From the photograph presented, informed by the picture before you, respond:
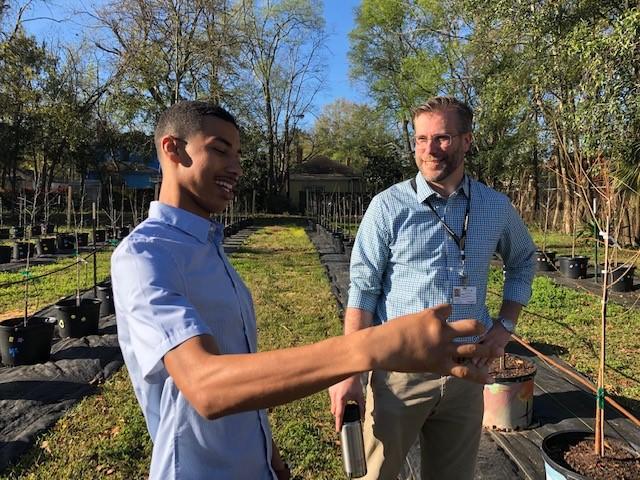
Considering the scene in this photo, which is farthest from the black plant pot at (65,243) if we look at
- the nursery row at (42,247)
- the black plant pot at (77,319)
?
the black plant pot at (77,319)

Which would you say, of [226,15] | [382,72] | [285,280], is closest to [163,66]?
[226,15]

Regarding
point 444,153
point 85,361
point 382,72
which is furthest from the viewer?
point 382,72

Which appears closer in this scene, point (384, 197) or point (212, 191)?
point (212, 191)

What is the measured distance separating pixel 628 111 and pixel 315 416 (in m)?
6.45

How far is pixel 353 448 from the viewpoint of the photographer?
1.57 metres

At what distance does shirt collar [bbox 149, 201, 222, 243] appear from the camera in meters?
1.05

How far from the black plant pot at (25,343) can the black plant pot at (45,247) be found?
8.38 meters

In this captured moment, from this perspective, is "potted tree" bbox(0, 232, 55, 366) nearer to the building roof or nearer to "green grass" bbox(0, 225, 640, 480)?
"green grass" bbox(0, 225, 640, 480)

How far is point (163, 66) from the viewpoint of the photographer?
11.8m

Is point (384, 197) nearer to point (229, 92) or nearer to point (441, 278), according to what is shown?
point (441, 278)

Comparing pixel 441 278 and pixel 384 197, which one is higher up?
pixel 384 197

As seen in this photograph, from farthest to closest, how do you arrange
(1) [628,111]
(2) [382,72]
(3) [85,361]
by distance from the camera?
(2) [382,72] → (1) [628,111] → (3) [85,361]

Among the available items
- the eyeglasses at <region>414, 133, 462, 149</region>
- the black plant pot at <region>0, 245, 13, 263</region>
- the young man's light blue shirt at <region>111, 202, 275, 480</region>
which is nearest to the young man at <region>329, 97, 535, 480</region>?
the eyeglasses at <region>414, 133, 462, 149</region>

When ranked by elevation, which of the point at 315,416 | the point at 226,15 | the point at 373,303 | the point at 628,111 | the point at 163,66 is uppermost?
the point at 226,15
